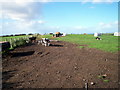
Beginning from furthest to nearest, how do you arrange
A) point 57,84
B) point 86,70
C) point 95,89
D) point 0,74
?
point 86,70
point 0,74
point 57,84
point 95,89

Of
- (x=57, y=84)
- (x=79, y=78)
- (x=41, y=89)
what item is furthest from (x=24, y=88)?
(x=79, y=78)

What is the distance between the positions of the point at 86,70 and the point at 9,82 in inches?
157

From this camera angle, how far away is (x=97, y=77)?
4605mm

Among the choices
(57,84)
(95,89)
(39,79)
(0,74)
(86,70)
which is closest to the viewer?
(95,89)

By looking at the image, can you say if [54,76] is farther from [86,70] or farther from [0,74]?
[0,74]

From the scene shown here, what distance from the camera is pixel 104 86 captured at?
386 centimetres

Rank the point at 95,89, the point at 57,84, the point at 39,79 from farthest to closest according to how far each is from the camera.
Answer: the point at 39,79 < the point at 57,84 < the point at 95,89

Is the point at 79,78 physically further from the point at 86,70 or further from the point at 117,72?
the point at 117,72

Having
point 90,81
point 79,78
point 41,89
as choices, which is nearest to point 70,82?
point 79,78

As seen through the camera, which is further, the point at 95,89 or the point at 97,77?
the point at 97,77

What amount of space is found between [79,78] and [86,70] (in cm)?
109

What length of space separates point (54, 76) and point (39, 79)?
749mm

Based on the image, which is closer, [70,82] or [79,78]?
[70,82]

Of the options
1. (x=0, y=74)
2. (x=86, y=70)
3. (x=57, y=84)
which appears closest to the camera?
(x=57, y=84)
